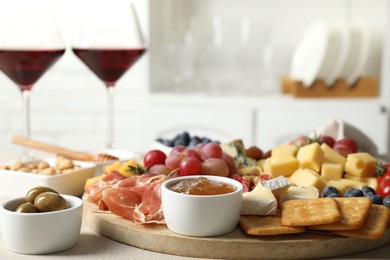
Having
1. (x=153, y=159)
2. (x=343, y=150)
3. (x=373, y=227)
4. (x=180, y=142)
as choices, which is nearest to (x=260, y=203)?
(x=373, y=227)

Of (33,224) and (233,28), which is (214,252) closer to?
(33,224)

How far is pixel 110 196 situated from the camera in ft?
3.80

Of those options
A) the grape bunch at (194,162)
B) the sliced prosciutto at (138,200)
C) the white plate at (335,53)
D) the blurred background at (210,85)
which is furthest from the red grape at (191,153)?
the white plate at (335,53)

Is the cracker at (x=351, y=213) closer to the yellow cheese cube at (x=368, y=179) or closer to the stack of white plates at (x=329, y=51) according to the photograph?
the yellow cheese cube at (x=368, y=179)

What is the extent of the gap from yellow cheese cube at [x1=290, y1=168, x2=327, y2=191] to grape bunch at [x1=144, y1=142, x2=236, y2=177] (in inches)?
4.7

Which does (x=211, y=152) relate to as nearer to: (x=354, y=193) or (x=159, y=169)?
(x=159, y=169)

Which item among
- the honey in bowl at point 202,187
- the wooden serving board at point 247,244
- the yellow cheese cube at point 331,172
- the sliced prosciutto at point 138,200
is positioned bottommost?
the wooden serving board at point 247,244

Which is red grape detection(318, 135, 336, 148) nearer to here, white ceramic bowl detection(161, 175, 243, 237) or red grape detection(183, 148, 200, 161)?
red grape detection(183, 148, 200, 161)

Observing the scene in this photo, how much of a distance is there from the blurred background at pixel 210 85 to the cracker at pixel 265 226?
1554mm

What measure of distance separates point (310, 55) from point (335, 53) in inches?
4.2

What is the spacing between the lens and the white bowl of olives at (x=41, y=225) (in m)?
1.02

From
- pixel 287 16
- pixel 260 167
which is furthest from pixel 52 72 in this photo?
pixel 260 167

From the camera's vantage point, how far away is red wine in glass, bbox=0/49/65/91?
1.38 metres

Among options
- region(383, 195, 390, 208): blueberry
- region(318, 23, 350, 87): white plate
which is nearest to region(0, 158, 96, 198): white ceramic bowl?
region(383, 195, 390, 208): blueberry
